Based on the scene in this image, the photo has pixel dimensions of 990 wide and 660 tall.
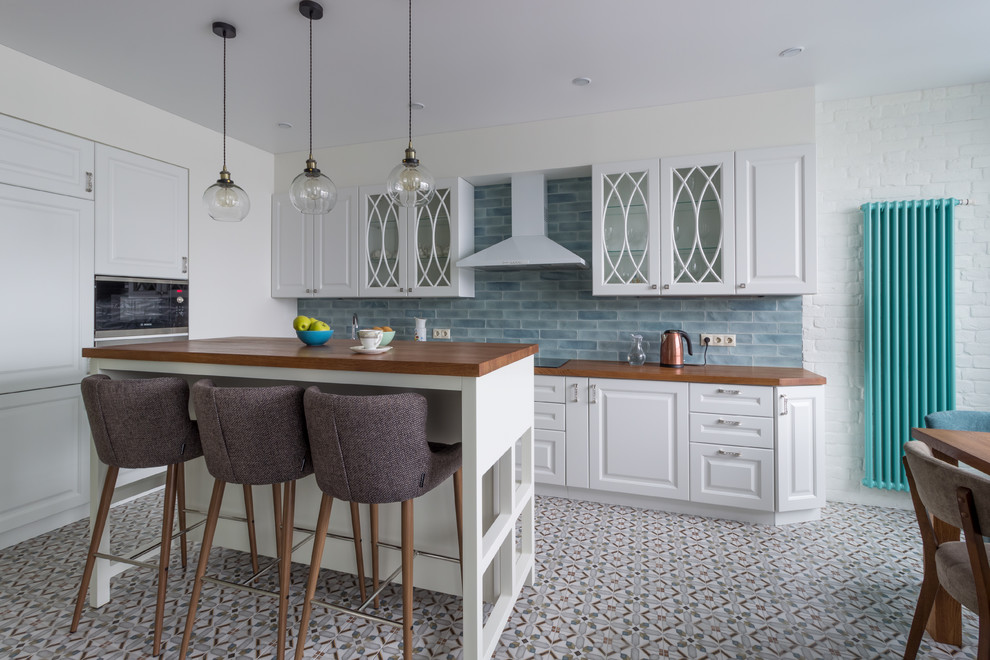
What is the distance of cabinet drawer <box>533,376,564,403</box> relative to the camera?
3.43 m

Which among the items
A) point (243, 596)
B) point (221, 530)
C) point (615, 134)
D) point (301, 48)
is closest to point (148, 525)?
point (221, 530)

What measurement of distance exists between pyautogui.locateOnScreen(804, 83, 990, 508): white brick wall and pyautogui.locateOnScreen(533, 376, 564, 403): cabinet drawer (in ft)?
5.54

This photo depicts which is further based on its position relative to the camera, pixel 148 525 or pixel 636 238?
pixel 636 238

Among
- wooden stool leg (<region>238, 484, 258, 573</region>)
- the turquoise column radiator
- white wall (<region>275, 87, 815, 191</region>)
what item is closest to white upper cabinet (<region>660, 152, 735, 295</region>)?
white wall (<region>275, 87, 815, 191</region>)

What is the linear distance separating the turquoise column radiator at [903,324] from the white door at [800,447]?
0.55 meters

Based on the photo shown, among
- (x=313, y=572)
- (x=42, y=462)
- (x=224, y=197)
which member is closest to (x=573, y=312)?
(x=224, y=197)

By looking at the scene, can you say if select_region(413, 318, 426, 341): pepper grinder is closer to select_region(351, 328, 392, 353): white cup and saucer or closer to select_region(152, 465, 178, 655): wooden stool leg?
select_region(351, 328, 392, 353): white cup and saucer

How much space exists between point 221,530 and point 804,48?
392cm

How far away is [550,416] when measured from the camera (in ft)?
11.4

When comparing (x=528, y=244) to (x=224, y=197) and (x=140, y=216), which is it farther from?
(x=140, y=216)

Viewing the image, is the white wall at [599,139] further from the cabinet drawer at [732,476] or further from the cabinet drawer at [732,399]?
the cabinet drawer at [732,476]

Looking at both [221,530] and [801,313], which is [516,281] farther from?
[221,530]

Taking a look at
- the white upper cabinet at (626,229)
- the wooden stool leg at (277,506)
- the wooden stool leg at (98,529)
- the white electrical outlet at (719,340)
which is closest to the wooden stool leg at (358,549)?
the wooden stool leg at (277,506)

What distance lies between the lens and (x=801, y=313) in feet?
11.3
